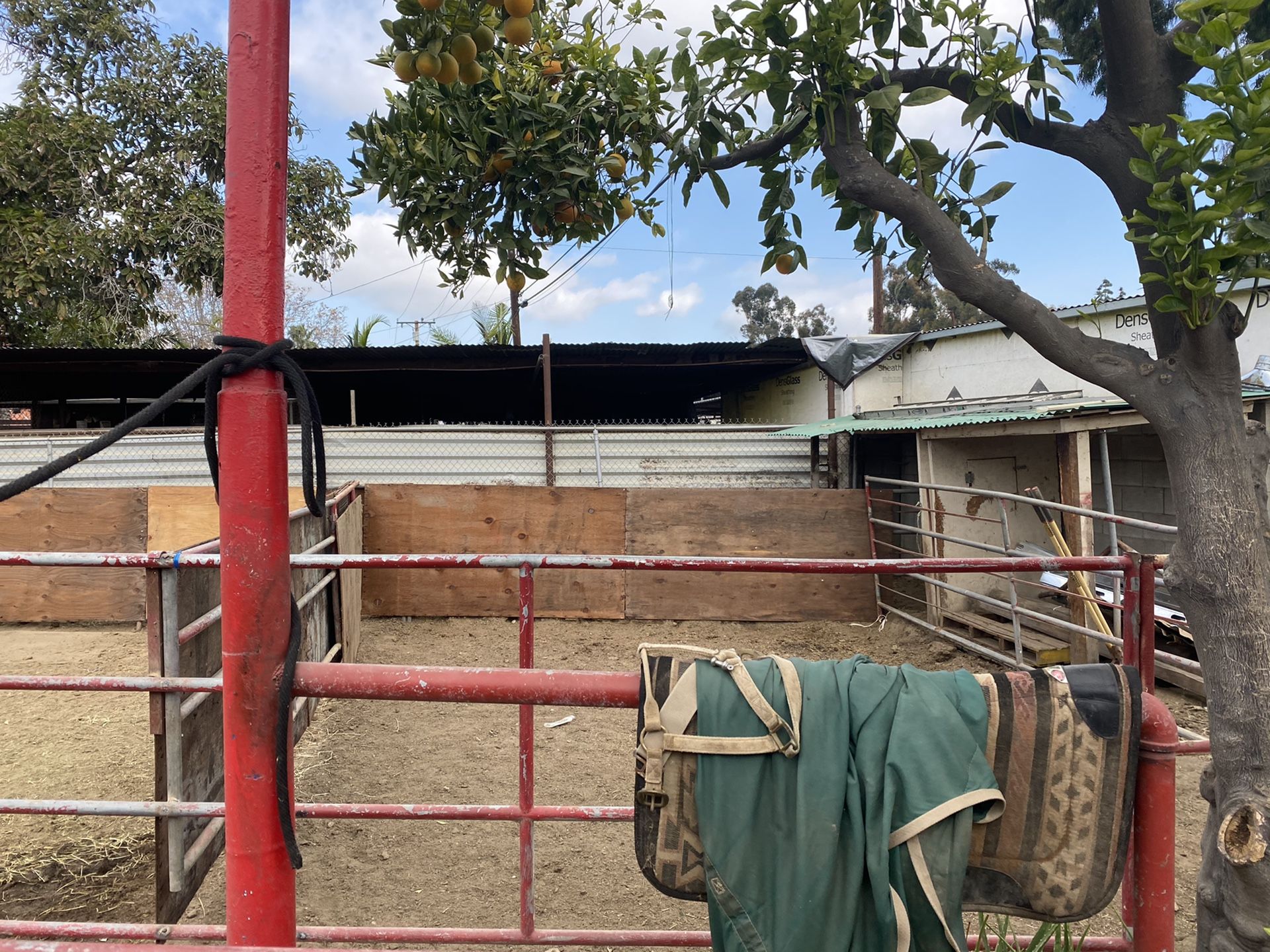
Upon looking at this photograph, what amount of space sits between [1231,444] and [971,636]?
5.80 meters

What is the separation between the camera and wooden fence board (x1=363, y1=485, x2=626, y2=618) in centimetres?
803

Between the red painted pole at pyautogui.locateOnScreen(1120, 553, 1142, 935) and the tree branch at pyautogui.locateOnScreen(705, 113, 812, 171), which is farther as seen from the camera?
the red painted pole at pyautogui.locateOnScreen(1120, 553, 1142, 935)

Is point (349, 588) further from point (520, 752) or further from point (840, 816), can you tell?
point (840, 816)

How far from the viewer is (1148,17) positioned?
1818mm

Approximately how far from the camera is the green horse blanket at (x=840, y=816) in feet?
3.65

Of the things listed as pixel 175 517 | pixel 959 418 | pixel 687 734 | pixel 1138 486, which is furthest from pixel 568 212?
pixel 1138 486

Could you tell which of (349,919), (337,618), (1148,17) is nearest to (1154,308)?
(1148,17)

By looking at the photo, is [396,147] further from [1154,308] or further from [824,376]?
[824,376]

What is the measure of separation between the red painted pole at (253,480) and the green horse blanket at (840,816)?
0.68 metres

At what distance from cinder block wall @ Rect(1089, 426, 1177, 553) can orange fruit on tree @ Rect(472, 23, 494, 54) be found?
8251mm

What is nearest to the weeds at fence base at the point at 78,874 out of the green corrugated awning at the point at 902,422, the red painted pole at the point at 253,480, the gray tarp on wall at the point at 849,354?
the red painted pole at the point at 253,480

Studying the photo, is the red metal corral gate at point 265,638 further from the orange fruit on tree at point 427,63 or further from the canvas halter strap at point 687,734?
the orange fruit on tree at point 427,63

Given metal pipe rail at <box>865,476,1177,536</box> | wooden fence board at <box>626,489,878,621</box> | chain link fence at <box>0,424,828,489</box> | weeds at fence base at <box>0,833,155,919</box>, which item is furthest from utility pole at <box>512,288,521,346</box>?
weeds at fence base at <box>0,833,155,919</box>

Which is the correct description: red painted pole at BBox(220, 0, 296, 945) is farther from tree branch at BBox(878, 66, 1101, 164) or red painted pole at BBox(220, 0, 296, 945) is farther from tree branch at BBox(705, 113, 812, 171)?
tree branch at BBox(878, 66, 1101, 164)
